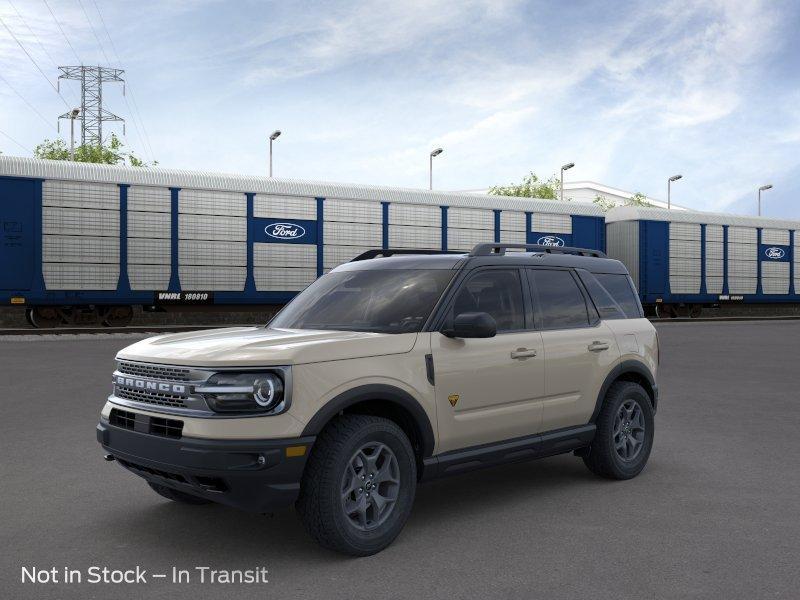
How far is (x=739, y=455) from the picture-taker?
711cm

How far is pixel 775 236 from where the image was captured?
1462 inches

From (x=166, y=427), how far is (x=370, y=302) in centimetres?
167

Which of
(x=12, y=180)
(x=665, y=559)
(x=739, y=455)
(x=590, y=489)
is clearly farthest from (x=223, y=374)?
(x=12, y=180)

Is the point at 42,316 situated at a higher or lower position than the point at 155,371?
lower

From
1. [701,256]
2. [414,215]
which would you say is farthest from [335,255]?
[701,256]

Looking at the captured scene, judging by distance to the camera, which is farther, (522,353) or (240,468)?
(522,353)

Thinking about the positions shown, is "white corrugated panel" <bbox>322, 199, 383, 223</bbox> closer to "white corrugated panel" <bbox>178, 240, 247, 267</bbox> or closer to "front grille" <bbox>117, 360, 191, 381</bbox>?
"white corrugated panel" <bbox>178, 240, 247, 267</bbox>

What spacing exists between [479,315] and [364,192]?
2245 cm

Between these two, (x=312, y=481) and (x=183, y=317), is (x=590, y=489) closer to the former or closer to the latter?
(x=312, y=481)

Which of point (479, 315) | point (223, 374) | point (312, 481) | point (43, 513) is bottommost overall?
point (43, 513)

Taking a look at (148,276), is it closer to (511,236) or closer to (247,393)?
(511,236)

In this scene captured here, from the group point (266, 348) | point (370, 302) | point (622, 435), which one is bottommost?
point (622, 435)

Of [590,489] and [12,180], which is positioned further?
[12,180]

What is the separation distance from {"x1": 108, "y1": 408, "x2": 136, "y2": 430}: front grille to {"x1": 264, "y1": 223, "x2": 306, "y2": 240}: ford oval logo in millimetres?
20821
